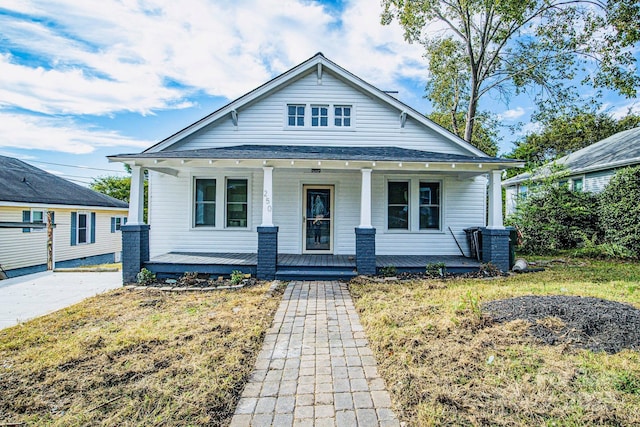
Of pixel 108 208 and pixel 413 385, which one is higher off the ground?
pixel 108 208

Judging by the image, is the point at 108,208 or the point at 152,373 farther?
the point at 108,208

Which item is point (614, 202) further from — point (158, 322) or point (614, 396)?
point (158, 322)

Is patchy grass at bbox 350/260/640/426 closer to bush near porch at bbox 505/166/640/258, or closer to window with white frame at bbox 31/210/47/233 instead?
bush near porch at bbox 505/166/640/258

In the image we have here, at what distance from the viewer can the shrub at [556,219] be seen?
39.2 ft

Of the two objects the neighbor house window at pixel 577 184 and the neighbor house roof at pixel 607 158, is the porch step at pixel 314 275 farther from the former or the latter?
the neighbor house window at pixel 577 184

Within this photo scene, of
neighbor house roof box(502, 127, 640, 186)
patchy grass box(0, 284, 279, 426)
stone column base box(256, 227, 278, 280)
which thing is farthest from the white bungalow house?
neighbor house roof box(502, 127, 640, 186)

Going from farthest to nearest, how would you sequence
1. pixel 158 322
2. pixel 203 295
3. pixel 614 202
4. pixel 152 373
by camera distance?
pixel 614 202 < pixel 203 295 < pixel 158 322 < pixel 152 373

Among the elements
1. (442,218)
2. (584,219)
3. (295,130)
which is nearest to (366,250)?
(442,218)

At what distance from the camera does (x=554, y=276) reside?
7551mm

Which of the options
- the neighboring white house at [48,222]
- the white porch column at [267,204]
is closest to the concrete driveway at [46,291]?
the neighboring white house at [48,222]

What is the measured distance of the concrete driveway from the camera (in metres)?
5.43

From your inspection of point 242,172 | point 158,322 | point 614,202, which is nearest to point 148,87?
point 242,172

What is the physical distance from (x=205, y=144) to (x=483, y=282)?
330 inches

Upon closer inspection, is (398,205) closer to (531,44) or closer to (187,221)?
(187,221)
